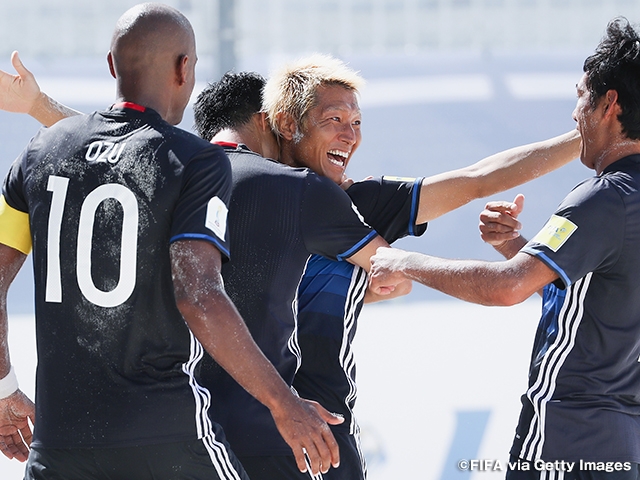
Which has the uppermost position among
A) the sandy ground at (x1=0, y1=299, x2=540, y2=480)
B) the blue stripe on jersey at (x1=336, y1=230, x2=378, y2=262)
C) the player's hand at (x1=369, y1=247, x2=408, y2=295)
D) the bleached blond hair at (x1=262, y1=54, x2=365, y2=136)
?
the bleached blond hair at (x1=262, y1=54, x2=365, y2=136)

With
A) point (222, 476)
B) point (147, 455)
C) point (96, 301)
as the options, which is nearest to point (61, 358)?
point (96, 301)

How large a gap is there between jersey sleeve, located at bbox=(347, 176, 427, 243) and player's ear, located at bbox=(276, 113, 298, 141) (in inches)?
10.4

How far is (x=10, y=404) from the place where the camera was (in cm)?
239

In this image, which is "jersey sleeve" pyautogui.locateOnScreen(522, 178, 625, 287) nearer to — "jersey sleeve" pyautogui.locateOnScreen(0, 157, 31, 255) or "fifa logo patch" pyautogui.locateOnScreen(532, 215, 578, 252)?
"fifa logo patch" pyautogui.locateOnScreen(532, 215, 578, 252)

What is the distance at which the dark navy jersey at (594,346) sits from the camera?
238cm

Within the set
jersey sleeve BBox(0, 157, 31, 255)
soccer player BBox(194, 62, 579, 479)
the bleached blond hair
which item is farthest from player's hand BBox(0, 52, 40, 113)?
jersey sleeve BBox(0, 157, 31, 255)

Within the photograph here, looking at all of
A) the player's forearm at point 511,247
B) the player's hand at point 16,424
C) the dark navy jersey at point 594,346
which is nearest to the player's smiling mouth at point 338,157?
the player's forearm at point 511,247

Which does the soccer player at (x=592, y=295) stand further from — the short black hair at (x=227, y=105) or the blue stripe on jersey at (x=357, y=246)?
the short black hair at (x=227, y=105)

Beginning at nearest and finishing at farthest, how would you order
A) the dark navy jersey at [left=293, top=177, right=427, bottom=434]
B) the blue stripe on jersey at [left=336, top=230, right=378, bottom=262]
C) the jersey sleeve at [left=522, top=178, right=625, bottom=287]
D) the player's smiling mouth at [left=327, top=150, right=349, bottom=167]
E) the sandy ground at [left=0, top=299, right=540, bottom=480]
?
1. the jersey sleeve at [left=522, top=178, right=625, bottom=287]
2. the blue stripe on jersey at [left=336, top=230, right=378, bottom=262]
3. the dark navy jersey at [left=293, top=177, right=427, bottom=434]
4. the player's smiling mouth at [left=327, top=150, right=349, bottom=167]
5. the sandy ground at [left=0, top=299, right=540, bottom=480]

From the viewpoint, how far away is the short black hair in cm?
295

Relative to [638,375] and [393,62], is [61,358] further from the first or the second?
[393,62]

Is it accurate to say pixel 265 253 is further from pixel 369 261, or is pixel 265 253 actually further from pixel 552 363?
pixel 552 363

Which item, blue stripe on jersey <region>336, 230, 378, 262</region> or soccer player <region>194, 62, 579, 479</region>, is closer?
blue stripe on jersey <region>336, 230, 378, 262</region>

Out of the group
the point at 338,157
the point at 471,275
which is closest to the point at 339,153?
the point at 338,157
